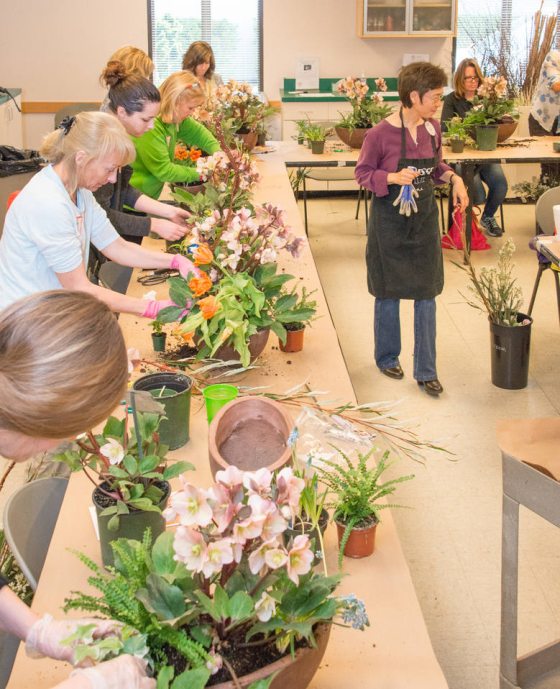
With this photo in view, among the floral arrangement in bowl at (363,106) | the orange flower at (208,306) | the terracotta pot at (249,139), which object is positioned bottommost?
the orange flower at (208,306)

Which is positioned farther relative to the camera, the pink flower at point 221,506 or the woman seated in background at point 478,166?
the woman seated in background at point 478,166

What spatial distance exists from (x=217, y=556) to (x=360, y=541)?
58 centimetres

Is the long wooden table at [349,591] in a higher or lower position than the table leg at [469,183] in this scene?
lower

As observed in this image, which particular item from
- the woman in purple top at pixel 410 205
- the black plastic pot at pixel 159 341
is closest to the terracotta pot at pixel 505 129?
the woman in purple top at pixel 410 205

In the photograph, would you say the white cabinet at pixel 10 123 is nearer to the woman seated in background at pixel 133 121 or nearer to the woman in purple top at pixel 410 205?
the woman seated in background at pixel 133 121

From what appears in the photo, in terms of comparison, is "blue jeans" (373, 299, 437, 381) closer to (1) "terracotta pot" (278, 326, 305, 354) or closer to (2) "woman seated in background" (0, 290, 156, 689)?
(1) "terracotta pot" (278, 326, 305, 354)

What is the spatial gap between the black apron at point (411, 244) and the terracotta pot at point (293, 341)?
1464mm

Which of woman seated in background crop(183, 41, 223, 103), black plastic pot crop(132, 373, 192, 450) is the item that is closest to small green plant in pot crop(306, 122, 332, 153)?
woman seated in background crop(183, 41, 223, 103)

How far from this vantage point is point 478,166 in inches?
280

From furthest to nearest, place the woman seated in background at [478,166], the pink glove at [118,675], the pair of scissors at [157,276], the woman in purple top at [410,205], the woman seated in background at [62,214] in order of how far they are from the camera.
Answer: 1. the woman seated in background at [478,166]
2. the woman in purple top at [410,205]
3. the pair of scissors at [157,276]
4. the woman seated in background at [62,214]
5. the pink glove at [118,675]

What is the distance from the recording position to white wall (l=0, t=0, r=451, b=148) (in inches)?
348

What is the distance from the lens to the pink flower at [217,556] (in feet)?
4.18

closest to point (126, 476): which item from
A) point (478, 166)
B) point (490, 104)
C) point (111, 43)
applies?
point (490, 104)

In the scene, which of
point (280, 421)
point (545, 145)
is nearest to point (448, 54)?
point (545, 145)
